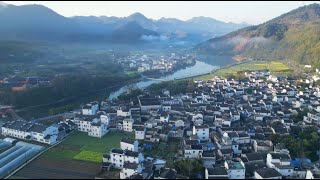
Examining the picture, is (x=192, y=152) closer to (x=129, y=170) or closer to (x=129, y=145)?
(x=129, y=145)

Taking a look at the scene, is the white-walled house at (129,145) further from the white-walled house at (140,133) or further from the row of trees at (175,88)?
the row of trees at (175,88)

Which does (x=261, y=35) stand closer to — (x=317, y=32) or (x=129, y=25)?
(x=317, y=32)

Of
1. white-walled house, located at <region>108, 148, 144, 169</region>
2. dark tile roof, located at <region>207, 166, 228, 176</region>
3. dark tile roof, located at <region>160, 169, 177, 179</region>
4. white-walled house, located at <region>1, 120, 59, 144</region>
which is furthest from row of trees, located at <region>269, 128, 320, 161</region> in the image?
white-walled house, located at <region>1, 120, 59, 144</region>

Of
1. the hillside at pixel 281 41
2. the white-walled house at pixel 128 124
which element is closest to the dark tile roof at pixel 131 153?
the white-walled house at pixel 128 124

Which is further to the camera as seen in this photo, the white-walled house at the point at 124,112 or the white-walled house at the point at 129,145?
the white-walled house at the point at 124,112

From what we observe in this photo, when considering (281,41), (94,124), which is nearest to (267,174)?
(94,124)

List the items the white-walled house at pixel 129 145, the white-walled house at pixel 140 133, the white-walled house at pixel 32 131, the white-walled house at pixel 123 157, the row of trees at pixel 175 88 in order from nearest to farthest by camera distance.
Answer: the white-walled house at pixel 123 157 → the white-walled house at pixel 129 145 → the white-walled house at pixel 32 131 → the white-walled house at pixel 140 133 → the row of trees at pixel 175 88
